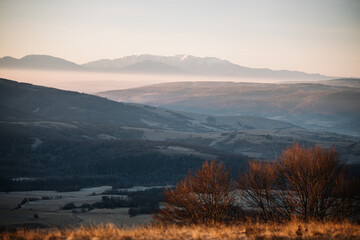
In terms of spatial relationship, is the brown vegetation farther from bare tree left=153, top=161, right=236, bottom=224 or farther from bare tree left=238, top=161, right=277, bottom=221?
bare tree left=153, top=161, right=236, bottom=224

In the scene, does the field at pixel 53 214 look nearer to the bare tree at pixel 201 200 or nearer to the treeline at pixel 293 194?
the bare tree at pixel 201 200

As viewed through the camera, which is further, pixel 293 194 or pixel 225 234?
pixel 293 194

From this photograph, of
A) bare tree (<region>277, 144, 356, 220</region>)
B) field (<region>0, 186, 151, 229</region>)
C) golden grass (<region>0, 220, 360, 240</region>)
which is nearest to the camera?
golden grass (<region>0, 220, 360, 240</region>)

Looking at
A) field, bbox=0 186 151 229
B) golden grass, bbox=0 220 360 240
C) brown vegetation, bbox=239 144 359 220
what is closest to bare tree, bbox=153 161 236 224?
brown vegetation, bbox=239 144 359 220

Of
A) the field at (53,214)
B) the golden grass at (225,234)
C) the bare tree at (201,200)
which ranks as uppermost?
the golden grass at (225,234)

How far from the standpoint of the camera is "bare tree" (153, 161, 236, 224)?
137 ft

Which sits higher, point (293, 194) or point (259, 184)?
point (259, 184)

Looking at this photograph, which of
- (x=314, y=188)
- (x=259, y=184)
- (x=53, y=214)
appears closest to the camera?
(x=314, y=188)

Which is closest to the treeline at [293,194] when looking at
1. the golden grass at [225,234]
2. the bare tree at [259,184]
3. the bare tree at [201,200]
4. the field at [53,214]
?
the bare tree at [201,200]

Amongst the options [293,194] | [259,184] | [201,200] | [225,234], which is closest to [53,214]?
[201,200]

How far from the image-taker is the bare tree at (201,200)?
1639 inches

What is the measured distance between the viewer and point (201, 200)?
145ft

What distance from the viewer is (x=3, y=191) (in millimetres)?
150500

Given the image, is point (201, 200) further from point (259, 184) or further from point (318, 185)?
point (318, 185)
